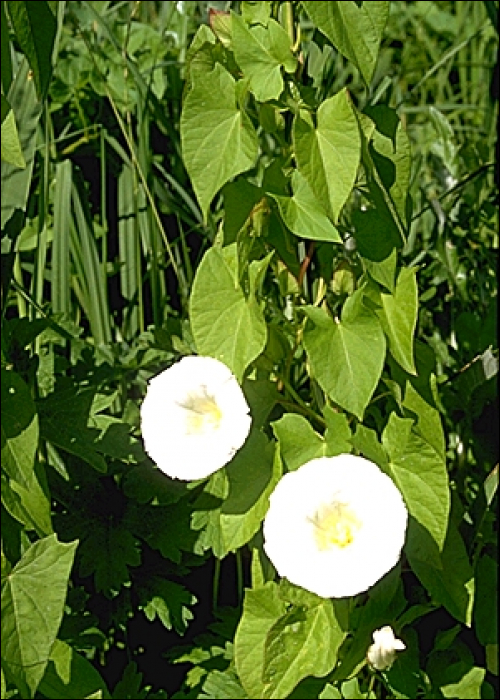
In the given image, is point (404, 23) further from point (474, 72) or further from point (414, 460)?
point (414, 460)

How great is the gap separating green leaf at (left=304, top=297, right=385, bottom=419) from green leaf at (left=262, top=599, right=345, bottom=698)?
0.62ft

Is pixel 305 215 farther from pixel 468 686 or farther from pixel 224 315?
pixel 468 686

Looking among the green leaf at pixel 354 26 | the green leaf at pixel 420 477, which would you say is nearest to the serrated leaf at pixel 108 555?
the green leaf at pixel 420 477

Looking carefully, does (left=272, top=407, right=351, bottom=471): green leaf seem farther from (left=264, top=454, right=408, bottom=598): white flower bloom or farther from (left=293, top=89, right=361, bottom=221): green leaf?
(left=293, top=89, right=361, bottom=221): green leaf

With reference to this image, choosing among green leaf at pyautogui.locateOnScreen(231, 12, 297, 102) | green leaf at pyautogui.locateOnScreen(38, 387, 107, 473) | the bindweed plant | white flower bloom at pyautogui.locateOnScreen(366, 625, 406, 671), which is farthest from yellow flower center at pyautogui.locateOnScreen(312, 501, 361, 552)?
green leaf at pyautogui.locateOnScreen(231, 12, 297, 102)

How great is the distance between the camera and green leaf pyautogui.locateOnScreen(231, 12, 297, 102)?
2.98 ft

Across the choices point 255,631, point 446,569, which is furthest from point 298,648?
point 446,569

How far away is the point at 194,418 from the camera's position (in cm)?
101

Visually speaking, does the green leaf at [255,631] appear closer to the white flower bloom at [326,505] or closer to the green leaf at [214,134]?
the white flower bloom at [326,505]

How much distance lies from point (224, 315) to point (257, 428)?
0.39 feet

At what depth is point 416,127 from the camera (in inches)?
76.7

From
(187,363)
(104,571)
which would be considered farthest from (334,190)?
(104,571)

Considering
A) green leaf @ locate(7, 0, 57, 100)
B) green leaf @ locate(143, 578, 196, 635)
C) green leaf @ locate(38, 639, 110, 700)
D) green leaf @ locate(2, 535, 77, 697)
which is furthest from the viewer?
green leaf @ locate(143, 578, 196, 635)

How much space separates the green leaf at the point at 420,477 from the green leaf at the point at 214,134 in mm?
253
